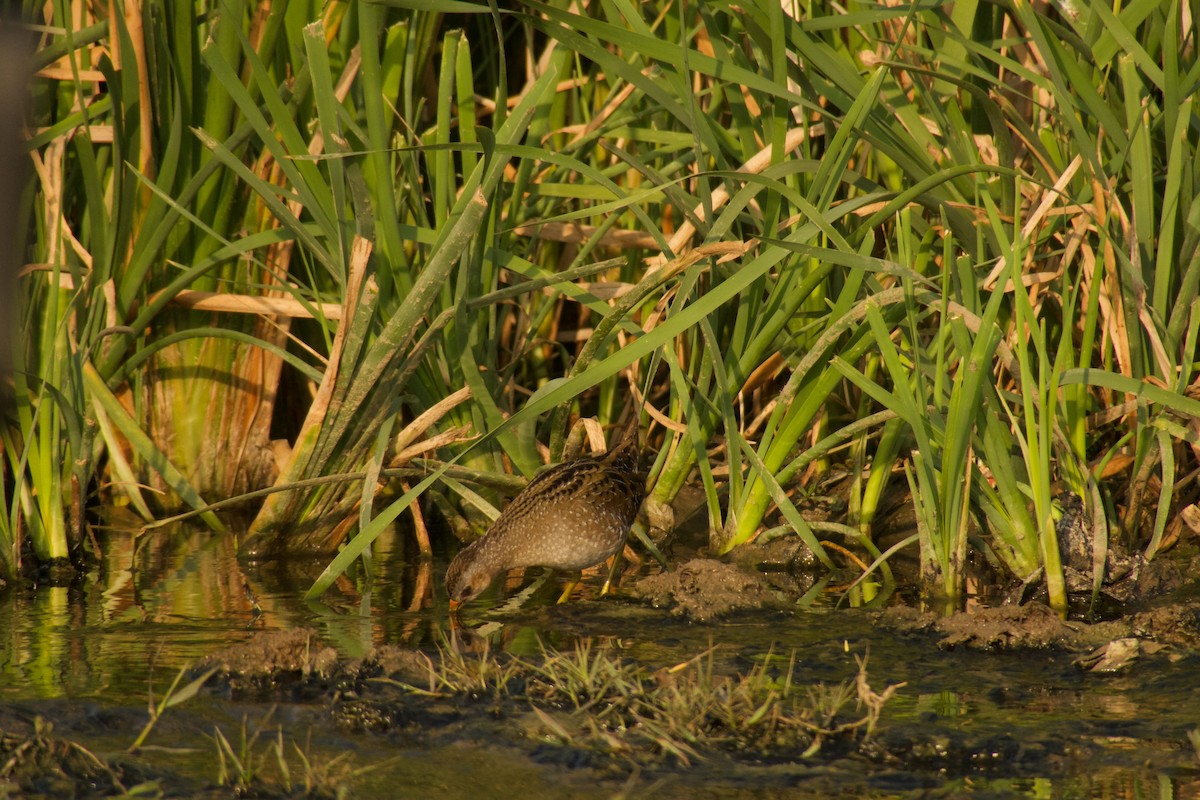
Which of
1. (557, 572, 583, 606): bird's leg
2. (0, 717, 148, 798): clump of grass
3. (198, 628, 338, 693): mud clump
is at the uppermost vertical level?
(0, 717, 148, 798): clump of grass

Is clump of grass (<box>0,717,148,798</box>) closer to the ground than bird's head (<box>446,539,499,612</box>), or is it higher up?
higher up

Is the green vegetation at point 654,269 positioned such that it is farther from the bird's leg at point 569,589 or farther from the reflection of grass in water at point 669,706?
the reflection of grass in water at point 669,706

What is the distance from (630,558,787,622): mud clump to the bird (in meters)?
0.22

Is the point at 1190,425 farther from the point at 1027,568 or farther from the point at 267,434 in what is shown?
the point at 267,434

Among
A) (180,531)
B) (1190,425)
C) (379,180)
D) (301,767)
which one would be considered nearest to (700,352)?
(379,180)

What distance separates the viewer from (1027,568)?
4117 millimetres

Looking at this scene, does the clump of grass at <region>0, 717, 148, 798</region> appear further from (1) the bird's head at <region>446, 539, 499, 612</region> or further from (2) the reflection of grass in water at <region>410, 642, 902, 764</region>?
(1) the bird's head at <region>446, 539, 499, 612</region>

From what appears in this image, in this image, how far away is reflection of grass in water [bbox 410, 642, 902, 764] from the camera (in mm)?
2883

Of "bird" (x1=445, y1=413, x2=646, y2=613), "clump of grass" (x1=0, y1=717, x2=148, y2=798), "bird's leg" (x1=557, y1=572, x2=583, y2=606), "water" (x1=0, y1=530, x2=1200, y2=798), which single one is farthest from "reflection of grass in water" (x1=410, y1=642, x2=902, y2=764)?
"bird's leg" (x1=557, y1=572, x2=583, y2=606)

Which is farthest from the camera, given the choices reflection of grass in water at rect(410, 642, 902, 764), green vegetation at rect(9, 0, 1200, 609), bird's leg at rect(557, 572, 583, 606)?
bird's leg at rect(557, 572, 583, 606)

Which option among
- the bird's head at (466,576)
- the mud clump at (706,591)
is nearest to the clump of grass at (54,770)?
the bird's head at (466,576)

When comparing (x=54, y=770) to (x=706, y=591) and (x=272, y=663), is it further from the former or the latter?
(x=706, y=591)

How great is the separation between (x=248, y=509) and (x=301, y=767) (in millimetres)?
2750

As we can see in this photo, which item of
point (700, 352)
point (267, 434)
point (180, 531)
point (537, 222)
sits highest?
point (537, 222)
